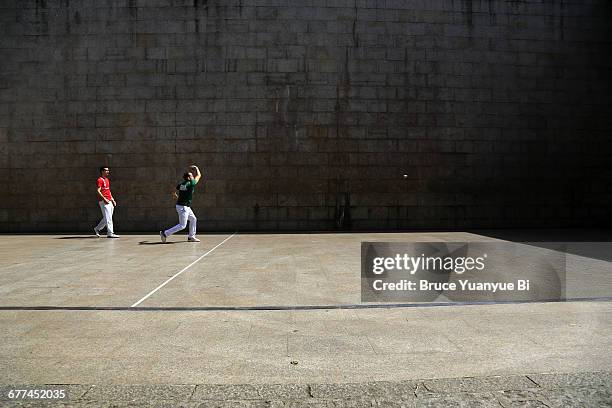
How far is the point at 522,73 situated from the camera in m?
12.9

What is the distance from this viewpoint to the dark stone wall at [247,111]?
40.6 ft

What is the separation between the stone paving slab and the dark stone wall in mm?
9910

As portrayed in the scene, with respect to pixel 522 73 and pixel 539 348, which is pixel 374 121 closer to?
pixel 522 73

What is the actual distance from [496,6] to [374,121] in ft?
16.7

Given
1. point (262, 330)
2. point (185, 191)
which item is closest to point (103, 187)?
point (185, 191)

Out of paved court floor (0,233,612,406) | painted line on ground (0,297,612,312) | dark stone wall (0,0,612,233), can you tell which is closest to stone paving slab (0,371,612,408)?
paved court floor (0,233,612,406)

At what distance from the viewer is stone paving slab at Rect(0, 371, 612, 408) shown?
2447 mm

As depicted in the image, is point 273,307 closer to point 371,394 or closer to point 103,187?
point 371,394

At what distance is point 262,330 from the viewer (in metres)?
3.76

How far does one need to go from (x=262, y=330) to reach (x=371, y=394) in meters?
1.41

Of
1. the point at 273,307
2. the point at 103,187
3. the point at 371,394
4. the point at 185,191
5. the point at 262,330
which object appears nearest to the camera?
the point at 371,394

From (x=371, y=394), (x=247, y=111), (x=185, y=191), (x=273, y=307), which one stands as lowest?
(x=273, y=307)

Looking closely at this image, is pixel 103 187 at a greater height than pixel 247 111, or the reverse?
pixel 247 111

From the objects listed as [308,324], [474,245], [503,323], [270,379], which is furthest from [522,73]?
[270,379]
